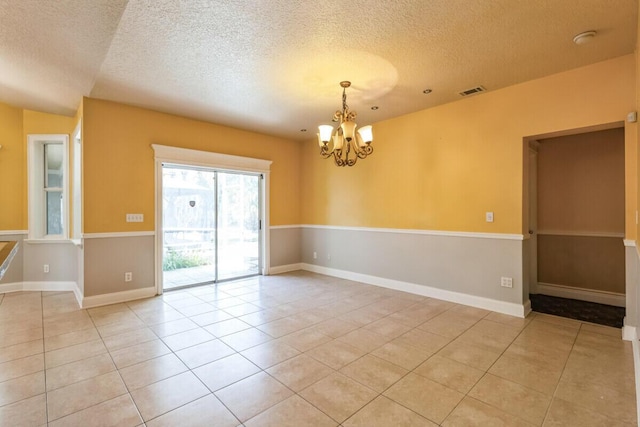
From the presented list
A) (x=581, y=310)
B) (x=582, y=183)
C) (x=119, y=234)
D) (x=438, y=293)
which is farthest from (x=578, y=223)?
(x=119, y=234)

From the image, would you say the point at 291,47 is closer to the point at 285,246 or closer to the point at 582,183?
the point at 285,246

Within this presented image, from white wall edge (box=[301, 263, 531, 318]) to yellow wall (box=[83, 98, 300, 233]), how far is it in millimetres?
3103

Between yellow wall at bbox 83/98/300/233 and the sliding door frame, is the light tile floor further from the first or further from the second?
yellow wall at bbox 83/98/300/233

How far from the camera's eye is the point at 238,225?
18.7ft

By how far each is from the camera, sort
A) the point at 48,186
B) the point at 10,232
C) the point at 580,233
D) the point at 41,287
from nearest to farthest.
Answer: the point at 580,233 < the point at 10,232 < the point at 41,287 < the point at 48,186

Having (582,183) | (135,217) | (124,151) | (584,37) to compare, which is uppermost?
(584,37)

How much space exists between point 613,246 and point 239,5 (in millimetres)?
5296

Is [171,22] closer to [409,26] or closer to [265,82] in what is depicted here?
[265,82]

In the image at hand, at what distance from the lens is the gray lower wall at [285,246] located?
610 cm

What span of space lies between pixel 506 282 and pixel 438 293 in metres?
0.92

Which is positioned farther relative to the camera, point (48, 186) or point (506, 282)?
point (48, 186)

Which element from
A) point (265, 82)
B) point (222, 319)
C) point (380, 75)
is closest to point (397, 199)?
point (380, 75)

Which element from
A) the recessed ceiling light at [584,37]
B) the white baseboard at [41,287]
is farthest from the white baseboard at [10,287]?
the recessed ceiling light at [584,37]

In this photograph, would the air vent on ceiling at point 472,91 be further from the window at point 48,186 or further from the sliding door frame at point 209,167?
the window at point 48,186
